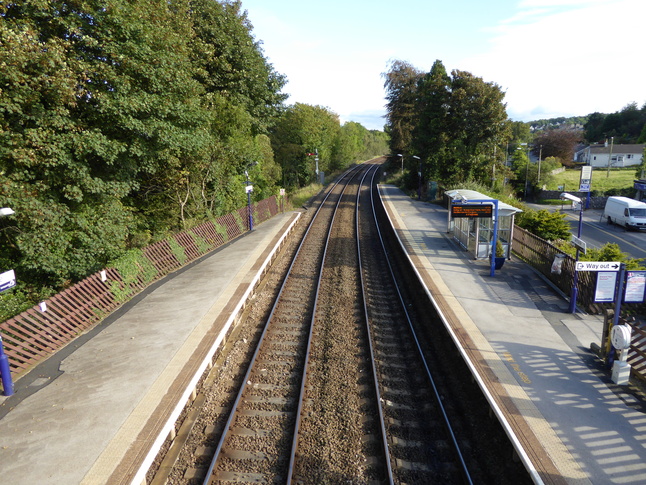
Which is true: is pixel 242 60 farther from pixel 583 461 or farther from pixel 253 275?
pixel 583 461

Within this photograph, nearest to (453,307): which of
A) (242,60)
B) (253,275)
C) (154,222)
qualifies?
(253,275)

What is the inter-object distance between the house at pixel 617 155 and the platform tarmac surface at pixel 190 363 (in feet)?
255

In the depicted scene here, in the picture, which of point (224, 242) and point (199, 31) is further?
point (199, 31)

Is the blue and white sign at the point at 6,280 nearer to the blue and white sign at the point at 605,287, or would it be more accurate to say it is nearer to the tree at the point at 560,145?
the blue and white sign at the point at 605,287

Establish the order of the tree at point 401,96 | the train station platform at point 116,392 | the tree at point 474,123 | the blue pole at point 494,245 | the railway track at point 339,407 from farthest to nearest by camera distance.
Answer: the tree at point 401,96 → the tree at point 474,123 → the blue pole at point 494,245 → the railway track at point 339,407 → the train station platform at point 116,392

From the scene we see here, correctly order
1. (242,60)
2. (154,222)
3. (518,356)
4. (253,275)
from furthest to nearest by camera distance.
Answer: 1. (242,60)
2. (154,222)
3. (253,275)
4. (518,356)

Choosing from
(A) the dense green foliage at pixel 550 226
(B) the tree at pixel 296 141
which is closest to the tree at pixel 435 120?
(B) the tree at pixel 296 141

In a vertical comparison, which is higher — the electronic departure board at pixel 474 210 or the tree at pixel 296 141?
the tree at pixel 296 141

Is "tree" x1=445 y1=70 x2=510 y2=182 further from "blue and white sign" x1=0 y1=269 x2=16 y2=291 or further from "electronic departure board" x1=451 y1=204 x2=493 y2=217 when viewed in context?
"blue and white sign" x1=0 y1=269 x2=16 y2=291

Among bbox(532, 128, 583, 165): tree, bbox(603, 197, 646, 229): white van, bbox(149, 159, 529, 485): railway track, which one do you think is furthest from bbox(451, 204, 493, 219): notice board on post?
bbox(532, 128, 583, 165): tree

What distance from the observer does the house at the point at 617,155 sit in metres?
74.7

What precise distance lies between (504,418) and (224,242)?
56.3 feet

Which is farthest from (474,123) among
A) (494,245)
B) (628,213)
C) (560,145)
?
(560,145)

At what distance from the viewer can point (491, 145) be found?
32.7m
